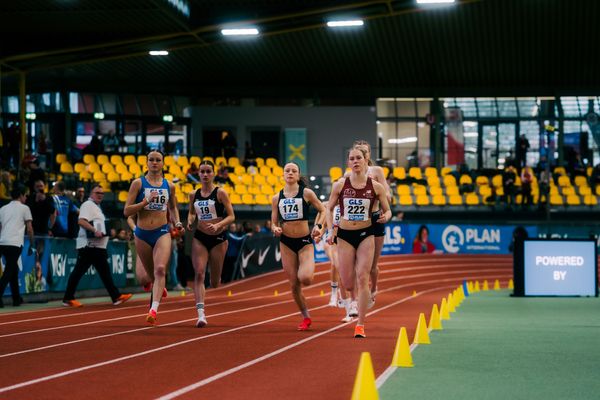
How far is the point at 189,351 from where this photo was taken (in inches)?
432

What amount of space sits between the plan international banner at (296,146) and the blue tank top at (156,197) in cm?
3338

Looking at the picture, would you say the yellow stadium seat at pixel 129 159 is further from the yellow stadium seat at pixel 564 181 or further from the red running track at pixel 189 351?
the red running track at pixel 189 351

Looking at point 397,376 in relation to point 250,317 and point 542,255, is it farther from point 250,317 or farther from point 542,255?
point 542,255

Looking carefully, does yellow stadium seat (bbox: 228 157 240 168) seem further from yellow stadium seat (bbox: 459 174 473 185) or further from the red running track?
the red running track

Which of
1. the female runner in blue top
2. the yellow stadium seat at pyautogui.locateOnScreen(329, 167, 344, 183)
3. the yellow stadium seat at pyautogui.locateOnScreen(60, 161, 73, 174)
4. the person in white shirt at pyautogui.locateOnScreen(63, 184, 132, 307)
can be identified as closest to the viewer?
the female runner in blue top

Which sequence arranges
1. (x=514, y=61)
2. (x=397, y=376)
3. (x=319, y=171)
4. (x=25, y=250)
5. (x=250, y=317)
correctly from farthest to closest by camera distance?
1. (x=319, y=171)
2. (x=514, y=61)
3. (x=25, y=250)
4. (x=250, y=317)
5. (x=397, y=376)

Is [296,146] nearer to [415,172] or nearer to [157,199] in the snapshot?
[415,172]

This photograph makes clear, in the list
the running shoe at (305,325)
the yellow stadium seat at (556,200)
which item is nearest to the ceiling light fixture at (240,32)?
the yellow stadium seat at (556,200)

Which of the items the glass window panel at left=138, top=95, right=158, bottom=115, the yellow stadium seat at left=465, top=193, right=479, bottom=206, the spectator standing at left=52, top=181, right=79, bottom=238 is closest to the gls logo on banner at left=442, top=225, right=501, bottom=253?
the yellow stadium seat at left=465, top=193, right=479, bottom=206

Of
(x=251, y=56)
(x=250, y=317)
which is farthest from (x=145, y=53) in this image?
(x=250, y=317)

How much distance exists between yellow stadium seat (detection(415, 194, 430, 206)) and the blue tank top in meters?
27.9

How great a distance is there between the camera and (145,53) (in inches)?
1539

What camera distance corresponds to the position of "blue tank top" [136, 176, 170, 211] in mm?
Answer: 14555

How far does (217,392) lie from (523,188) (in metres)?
34.1
